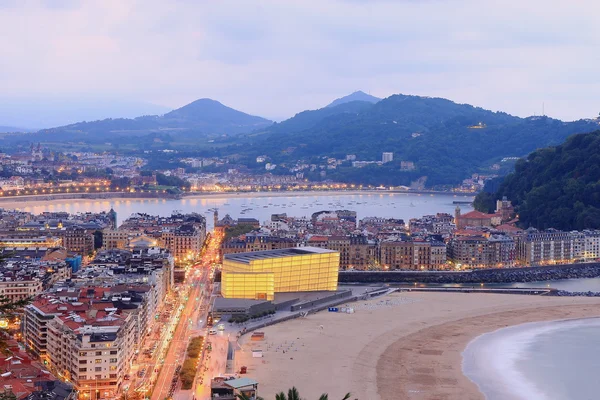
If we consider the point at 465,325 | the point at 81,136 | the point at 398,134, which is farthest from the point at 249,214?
the point at 81,136

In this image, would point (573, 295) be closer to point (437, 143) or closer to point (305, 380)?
point (305, 380)

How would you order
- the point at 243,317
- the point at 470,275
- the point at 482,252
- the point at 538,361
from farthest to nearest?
the point at 482,252
the point at 470,275
the point at 243,317
the point at 538,361

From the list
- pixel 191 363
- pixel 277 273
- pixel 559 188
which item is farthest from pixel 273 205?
pixel 191 363

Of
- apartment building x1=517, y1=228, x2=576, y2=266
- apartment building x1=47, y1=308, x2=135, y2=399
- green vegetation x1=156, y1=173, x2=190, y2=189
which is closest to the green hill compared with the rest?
green vegetation x1=156, y1=173, x2=190, y2=189

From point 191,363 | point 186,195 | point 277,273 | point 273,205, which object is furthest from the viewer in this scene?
point 186,195

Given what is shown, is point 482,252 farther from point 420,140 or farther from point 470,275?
point 420,140

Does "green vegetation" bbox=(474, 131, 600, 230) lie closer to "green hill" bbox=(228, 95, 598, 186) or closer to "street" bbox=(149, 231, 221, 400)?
"street" bbox=(149, 231, 221, 400)

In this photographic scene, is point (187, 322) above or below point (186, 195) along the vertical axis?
below

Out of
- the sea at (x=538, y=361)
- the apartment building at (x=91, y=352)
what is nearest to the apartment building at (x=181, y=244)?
the sea at (x=538, y=361)

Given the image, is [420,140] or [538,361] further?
[420,140]
